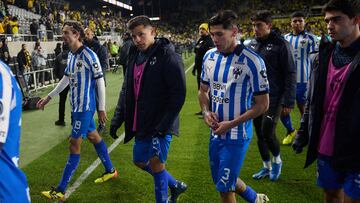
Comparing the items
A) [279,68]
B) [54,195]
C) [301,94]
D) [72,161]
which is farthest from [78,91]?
[301,94]

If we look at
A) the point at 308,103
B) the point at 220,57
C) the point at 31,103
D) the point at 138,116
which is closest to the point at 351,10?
the point at 308,103

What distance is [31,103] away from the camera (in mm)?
11203

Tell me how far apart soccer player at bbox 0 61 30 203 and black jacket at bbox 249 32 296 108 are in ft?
11.5

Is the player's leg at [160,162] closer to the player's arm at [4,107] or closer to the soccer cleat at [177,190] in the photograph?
the soccer cleat at [177,190]

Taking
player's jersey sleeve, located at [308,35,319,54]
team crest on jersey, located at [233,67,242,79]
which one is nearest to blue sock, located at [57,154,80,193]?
team crest on jersey, located at [233,67,242,79]

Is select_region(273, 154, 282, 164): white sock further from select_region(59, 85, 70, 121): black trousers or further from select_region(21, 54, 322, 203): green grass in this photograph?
select_region(59, 85, 70, 121): black trousers

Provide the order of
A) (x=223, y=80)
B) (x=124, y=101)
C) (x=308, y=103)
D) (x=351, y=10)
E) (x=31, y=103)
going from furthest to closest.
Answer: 1. (x=31, y=103)
2. (x=124, y=101)
3. (x=223, y=80)
4. (x=308, y=103)
5. (x=351, y=10)

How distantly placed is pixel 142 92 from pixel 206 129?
4.82 metres

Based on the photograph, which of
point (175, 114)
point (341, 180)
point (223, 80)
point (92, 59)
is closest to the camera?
point (341, 180)

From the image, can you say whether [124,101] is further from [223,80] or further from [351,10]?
[351,10]

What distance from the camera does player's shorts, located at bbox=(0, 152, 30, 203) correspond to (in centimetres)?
194

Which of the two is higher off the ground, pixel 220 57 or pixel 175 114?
pixel 220 57

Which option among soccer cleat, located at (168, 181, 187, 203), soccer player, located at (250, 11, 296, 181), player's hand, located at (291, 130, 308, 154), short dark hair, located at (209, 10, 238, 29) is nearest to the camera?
player's hand, located at (291, 130, 308, 154)

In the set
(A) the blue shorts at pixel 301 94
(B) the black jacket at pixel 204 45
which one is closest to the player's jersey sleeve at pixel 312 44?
(A) the blue shorts at pixel 301 94
